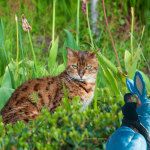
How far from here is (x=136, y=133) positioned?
1.51m

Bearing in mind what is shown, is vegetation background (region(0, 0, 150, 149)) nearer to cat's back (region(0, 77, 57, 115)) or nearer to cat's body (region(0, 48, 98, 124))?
cat's body (region(0, 48, 98, 124))

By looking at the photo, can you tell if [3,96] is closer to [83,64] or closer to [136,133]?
[83,64]

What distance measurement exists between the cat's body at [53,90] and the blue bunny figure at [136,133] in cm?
121

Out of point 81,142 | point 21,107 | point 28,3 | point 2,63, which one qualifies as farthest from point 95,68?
point 28,3

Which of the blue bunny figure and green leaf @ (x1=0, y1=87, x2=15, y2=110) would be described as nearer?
the blue bunny figure

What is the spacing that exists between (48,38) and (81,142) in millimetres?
4954

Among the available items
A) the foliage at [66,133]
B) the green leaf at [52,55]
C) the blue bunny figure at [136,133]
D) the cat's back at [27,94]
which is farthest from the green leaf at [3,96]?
the blue bunny figure at [136,133]

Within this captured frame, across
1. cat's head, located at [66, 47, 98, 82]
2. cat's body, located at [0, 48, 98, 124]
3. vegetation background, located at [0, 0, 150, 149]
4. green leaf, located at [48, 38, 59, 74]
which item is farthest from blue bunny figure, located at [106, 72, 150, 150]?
green leaf, located at [48, 38, 59, 74]

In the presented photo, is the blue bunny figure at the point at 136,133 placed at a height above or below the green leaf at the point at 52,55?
below

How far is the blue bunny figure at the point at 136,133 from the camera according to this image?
1.46 meters

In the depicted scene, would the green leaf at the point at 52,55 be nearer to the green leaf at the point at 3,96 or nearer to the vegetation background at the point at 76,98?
the vegetation background at the point at 76,98

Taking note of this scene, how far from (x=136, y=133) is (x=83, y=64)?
172 centimetres

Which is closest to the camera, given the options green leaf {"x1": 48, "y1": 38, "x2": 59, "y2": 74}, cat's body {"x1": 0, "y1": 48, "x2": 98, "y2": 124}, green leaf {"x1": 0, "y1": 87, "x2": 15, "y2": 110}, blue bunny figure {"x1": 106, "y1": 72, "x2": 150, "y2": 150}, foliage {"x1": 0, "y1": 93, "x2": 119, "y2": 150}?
blue bunny figure {"x1": 106, "y1": 72, "x2": 150, "y2": 150}

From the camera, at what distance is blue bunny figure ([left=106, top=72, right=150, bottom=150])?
1.46 m
